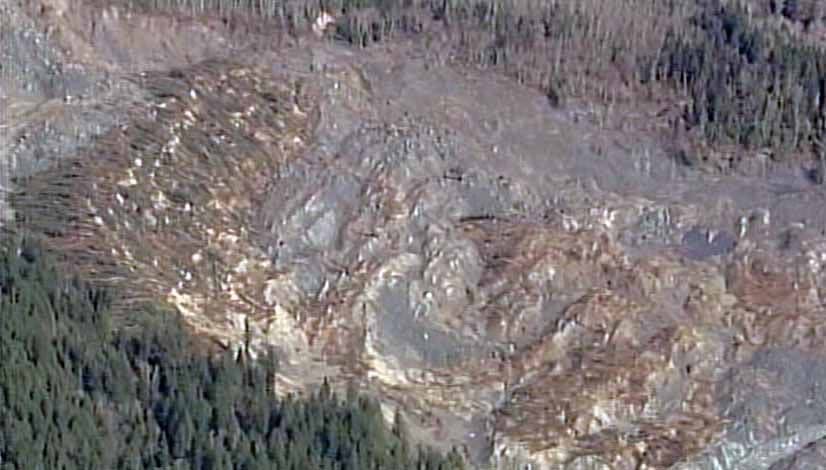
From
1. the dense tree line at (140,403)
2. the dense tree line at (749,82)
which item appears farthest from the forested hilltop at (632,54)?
the dense tree line at (140,403)

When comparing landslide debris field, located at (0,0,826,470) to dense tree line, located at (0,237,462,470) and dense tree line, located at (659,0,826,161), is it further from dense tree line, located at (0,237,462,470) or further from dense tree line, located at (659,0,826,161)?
dense tree line, located at (0,237,462,470)

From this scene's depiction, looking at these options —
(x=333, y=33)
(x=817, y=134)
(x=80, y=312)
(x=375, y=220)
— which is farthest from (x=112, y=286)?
(x=817, y=134)

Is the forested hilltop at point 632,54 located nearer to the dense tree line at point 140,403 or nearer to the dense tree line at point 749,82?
the dense tree line at point 749,82

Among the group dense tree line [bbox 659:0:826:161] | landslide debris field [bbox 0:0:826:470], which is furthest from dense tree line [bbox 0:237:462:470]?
dense tree line [bbox 659:0:826:161]

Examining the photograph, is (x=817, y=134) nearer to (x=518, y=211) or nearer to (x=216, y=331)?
(x=518, y=211)

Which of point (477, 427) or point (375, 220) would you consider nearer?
point (477, 427)

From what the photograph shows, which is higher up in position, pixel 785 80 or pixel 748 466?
pixel 785 80

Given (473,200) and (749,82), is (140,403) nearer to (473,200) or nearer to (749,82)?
(473,200)

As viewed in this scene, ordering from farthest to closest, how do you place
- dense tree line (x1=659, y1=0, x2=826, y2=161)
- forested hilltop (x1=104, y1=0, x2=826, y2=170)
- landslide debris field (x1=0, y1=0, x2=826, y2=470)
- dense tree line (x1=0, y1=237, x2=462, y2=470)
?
forested hilltop (x1=104, y1=0, x2=826, y2=170) → dense tree line (x1=659, y1=0, x2=826, y2=161) → landslide debris field (x1=0, y1=0, x2=826, y2=470) → dense tree line (x1=0, y1=237, x2=462, y2=470)
